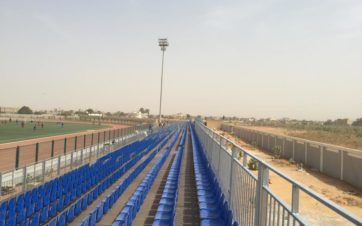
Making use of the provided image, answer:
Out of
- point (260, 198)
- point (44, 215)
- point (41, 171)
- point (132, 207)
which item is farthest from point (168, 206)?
point (41, 171)

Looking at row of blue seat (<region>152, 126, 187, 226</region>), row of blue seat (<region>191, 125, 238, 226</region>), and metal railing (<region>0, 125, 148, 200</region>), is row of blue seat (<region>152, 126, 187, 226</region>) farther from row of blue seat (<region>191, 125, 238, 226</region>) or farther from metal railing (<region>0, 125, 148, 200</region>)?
metal railing (<region>0, 125, 148, 200</region>)

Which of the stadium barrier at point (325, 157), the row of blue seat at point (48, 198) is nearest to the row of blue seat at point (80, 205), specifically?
the row of blue seat at point (48, 198)

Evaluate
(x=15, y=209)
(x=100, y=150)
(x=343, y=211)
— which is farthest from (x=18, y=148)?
(x=343, y=211)

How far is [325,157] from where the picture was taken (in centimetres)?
2339

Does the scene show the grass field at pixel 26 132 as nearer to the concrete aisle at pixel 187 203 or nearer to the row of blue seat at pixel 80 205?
the row of blue seat at pixel 80 205

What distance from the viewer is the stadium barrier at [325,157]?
1916 centimetres

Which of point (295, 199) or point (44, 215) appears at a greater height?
point (295, 199)

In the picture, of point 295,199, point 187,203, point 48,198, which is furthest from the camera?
point 187,203

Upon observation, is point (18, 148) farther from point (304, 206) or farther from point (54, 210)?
point (304, 206)

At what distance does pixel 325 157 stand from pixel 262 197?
20257 millimetres

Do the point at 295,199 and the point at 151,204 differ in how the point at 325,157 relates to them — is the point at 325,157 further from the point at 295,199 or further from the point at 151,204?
the point at 295,199

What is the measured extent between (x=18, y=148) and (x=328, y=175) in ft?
56.9

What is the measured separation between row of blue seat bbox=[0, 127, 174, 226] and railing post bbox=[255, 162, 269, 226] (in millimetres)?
5311

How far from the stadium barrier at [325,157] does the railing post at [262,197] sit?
1536cm
